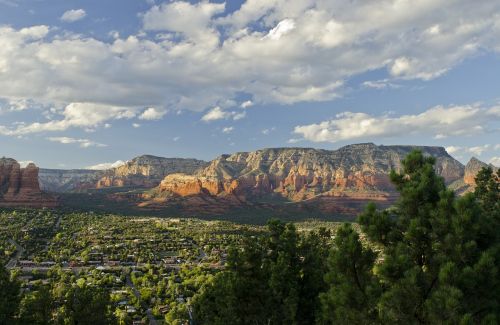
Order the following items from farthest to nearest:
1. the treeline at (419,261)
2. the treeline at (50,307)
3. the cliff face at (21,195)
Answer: the cliff face at (21,195), the treeline at (50,307), the treeline at (419,261)

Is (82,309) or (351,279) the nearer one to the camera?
(351,279)

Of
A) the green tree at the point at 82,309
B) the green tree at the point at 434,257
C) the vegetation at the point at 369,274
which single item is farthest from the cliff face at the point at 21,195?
the green tree at the point at 434,257

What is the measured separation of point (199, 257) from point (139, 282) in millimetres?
29818

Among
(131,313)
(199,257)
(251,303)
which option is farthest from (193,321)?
(199,257)

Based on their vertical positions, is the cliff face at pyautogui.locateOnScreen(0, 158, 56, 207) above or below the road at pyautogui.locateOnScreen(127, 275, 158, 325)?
Answer: above

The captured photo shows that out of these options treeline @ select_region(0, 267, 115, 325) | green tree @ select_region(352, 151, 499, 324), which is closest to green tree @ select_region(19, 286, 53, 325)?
treeline @ select_region(0, 267, 115, 325)

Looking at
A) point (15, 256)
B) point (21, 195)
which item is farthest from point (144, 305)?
point (21, 195)

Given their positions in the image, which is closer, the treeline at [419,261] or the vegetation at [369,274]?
the treeline at [419,261]

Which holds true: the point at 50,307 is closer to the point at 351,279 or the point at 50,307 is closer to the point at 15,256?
the point at 351,279

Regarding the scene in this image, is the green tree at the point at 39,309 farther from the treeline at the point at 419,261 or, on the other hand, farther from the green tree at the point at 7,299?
the treeline at the point at 419,261

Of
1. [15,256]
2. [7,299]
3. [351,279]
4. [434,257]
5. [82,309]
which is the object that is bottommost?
[15,256]

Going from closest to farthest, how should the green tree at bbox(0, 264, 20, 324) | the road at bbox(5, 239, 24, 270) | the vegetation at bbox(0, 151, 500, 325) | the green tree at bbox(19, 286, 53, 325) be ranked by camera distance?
the vegetation at bbox(0, 151, 500, 325)
the green tree at bbox(0, 264, 20, 324)
the green tree at bbox(19, 286, 53, 325)
the road at bbox(5, 239, 24, 270)

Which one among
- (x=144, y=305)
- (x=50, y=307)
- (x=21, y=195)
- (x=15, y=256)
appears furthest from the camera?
(x=21, y=195)

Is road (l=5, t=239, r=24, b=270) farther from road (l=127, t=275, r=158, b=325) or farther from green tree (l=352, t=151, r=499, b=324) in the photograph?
green tree (l=352, t=151, r=499, b=324)
